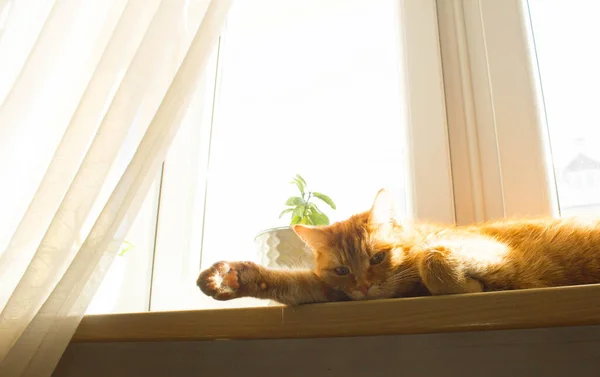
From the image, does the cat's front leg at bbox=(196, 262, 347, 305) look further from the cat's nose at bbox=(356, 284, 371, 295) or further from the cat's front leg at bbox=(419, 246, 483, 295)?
the cat's front leg at bbox=(419, 246, 483, 295)

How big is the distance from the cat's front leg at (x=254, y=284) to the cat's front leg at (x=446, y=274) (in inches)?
7.4

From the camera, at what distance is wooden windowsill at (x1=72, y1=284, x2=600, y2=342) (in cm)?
61

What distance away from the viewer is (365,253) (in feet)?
2.63

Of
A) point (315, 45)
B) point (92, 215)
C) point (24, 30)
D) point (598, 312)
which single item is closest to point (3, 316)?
point (92, 215)

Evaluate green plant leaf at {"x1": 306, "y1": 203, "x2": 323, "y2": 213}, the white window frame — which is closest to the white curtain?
green plant leaf at {"x1": 306, "y1": 203, "x2": 323, "y2": 213}

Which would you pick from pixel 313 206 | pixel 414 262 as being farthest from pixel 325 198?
pixel 414 262

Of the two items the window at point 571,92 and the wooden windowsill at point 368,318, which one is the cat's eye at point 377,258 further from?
the window at point 571,92

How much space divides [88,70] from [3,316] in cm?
46

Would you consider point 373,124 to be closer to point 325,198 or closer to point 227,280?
point 325,198

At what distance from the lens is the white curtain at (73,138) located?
85 centimetres

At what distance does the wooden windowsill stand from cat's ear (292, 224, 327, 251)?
14 centimetres

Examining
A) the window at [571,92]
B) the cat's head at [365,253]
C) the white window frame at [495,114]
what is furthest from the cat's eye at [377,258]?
the window at [571,92]

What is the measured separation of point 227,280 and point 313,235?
0.18m

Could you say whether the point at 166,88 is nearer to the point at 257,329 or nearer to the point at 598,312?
the point at 257,329
